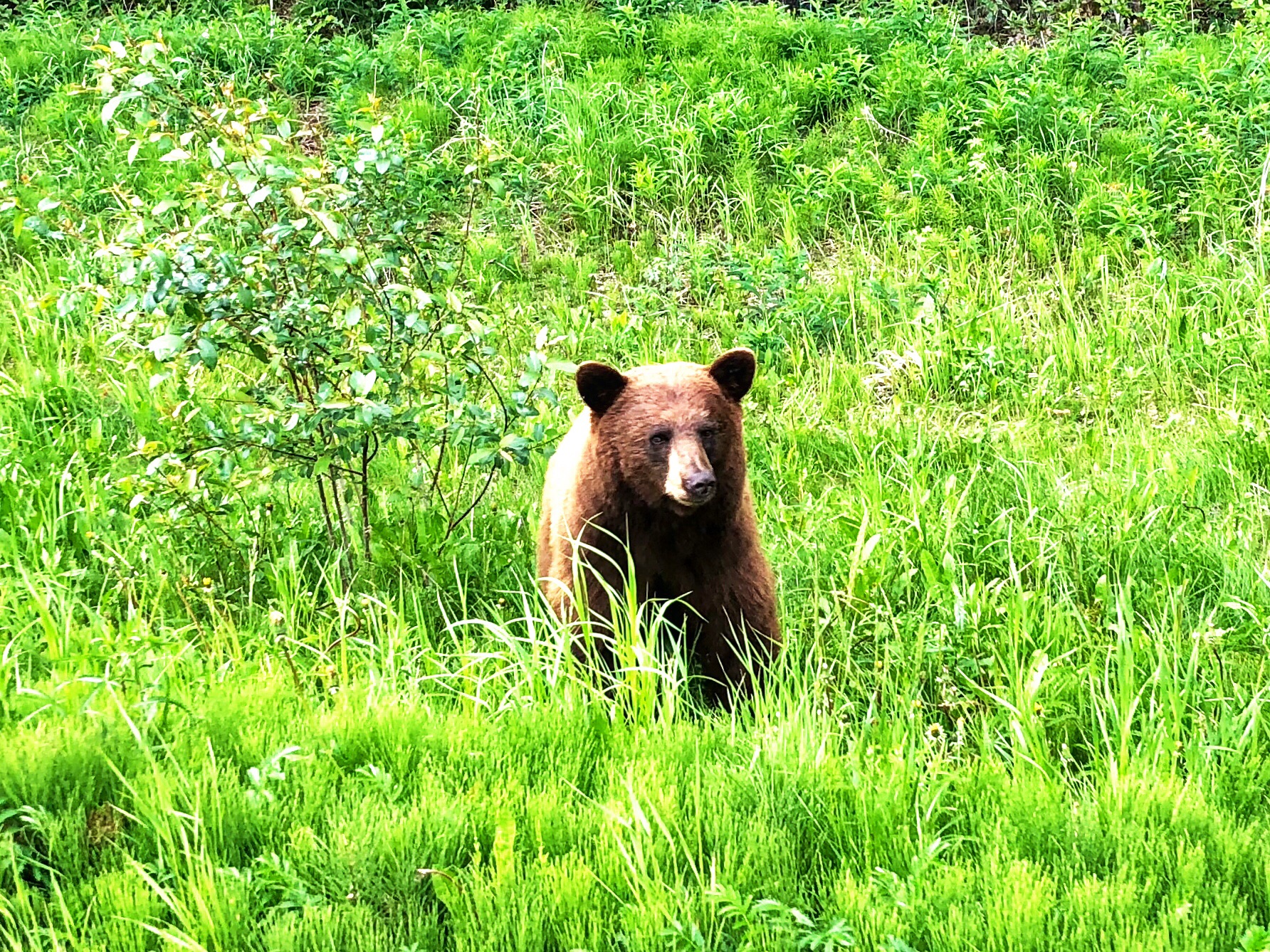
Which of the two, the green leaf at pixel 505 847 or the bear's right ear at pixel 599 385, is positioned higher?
the bear's right ear at pixel 599 385

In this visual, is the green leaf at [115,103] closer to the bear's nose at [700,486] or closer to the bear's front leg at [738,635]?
the bear's nose at [700,486]

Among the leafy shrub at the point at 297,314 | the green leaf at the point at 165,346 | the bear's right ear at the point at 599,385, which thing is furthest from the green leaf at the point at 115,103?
the bear's right ear at the point at 599,385

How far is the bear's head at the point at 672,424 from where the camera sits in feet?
14.4

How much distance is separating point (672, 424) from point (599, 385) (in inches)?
12.7

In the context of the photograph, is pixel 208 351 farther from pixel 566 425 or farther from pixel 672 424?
pixel 566 425

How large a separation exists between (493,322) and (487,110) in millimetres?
4196

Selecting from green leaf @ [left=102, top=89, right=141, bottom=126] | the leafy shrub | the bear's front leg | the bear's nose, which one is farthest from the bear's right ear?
green leaf @ [left=102, top=89, right=141, bottom=126]

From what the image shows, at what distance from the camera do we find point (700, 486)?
13.5ft

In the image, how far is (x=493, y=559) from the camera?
5.38 metres

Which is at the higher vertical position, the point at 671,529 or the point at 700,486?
the point at 700,486

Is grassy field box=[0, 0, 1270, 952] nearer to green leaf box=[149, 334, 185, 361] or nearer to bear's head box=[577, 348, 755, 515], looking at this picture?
bear's head box=[577, 348, 755, 515]

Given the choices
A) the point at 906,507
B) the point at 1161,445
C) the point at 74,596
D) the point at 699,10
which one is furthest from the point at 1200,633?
the point at 699,10

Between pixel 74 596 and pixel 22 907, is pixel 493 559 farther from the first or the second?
pixel 22 907

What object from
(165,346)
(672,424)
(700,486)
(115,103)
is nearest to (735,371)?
(672,424)
